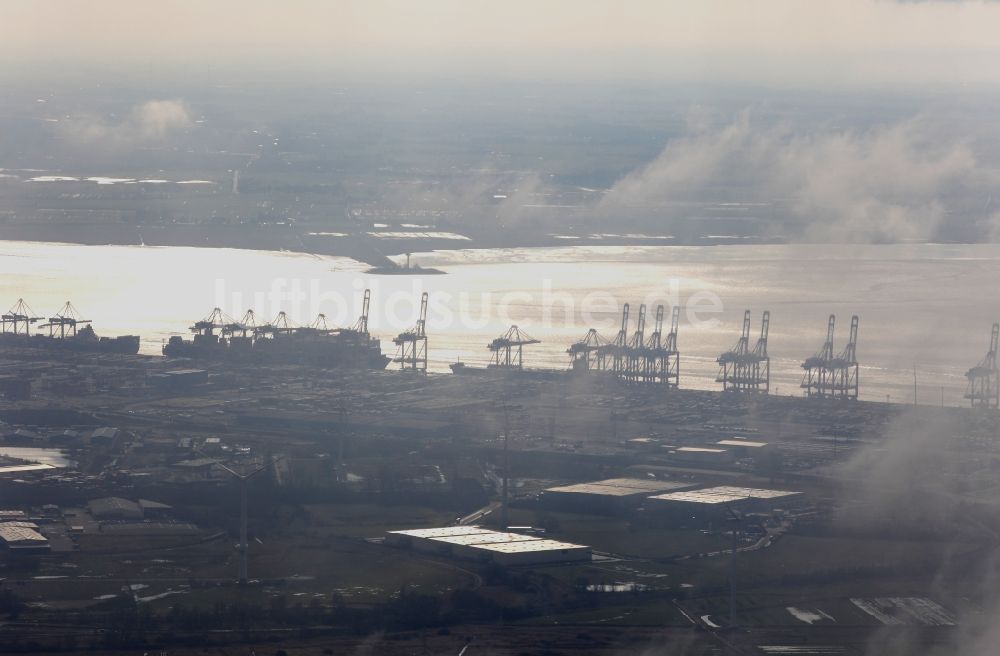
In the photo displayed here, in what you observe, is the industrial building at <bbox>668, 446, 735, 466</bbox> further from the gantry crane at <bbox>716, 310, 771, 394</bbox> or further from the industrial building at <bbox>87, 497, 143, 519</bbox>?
the industrial building at <bbox>87, 497, 143, 519</bbox>

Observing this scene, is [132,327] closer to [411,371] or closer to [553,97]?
[411,371]

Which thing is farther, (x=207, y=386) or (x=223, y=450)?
(x=207, y=386)

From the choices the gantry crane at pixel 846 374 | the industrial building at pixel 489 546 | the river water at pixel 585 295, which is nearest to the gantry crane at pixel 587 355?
the river water at pixel 585 295

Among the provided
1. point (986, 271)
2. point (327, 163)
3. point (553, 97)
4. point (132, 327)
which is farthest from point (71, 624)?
point (553, 97)

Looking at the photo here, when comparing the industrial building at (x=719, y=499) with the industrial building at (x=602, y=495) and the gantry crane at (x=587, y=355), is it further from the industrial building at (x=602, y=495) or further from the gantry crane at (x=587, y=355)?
the gantry crane at (x=587, y=355)

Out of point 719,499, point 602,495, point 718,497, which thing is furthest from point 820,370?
point 602,495

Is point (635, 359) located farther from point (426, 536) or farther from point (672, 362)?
point (426, 536)

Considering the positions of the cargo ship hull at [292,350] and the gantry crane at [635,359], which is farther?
the cargo ship hull at [292,350]
